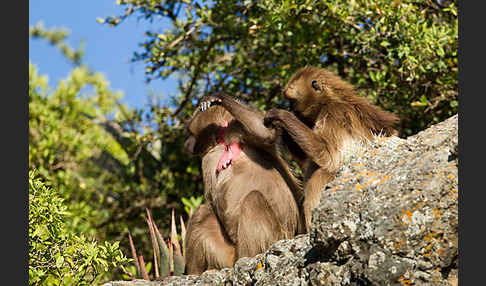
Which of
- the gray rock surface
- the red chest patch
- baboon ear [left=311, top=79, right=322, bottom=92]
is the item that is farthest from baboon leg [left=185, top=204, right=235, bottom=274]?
baboon ear [left=311, top=79, right=322, bottom=92]

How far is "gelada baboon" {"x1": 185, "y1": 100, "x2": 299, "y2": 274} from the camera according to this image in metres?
4.85

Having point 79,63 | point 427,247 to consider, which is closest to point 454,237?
point 427,247

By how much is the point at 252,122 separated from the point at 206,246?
1.16 meters

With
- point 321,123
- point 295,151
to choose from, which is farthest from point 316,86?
point 295,151

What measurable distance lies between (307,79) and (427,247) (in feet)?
9.30

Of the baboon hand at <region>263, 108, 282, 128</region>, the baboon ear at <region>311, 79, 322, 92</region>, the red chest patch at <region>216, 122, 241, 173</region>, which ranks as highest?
the baboon ear at <region>311, 79, 322, 92</region>

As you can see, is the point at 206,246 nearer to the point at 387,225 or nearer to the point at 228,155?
the point at 228,155

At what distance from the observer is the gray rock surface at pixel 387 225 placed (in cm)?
287

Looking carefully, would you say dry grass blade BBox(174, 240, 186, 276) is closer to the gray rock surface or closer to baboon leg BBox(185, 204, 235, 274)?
baboon leg BBox(185, 204, 235, 274)

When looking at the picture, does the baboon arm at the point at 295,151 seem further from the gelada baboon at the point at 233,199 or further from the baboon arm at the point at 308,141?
the baboon arm at the point at 308,141

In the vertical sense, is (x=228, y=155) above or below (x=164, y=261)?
above

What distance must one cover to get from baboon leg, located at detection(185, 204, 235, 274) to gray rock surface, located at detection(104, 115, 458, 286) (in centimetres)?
137

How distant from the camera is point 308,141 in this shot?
487 cm

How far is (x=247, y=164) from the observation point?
5.26 m
